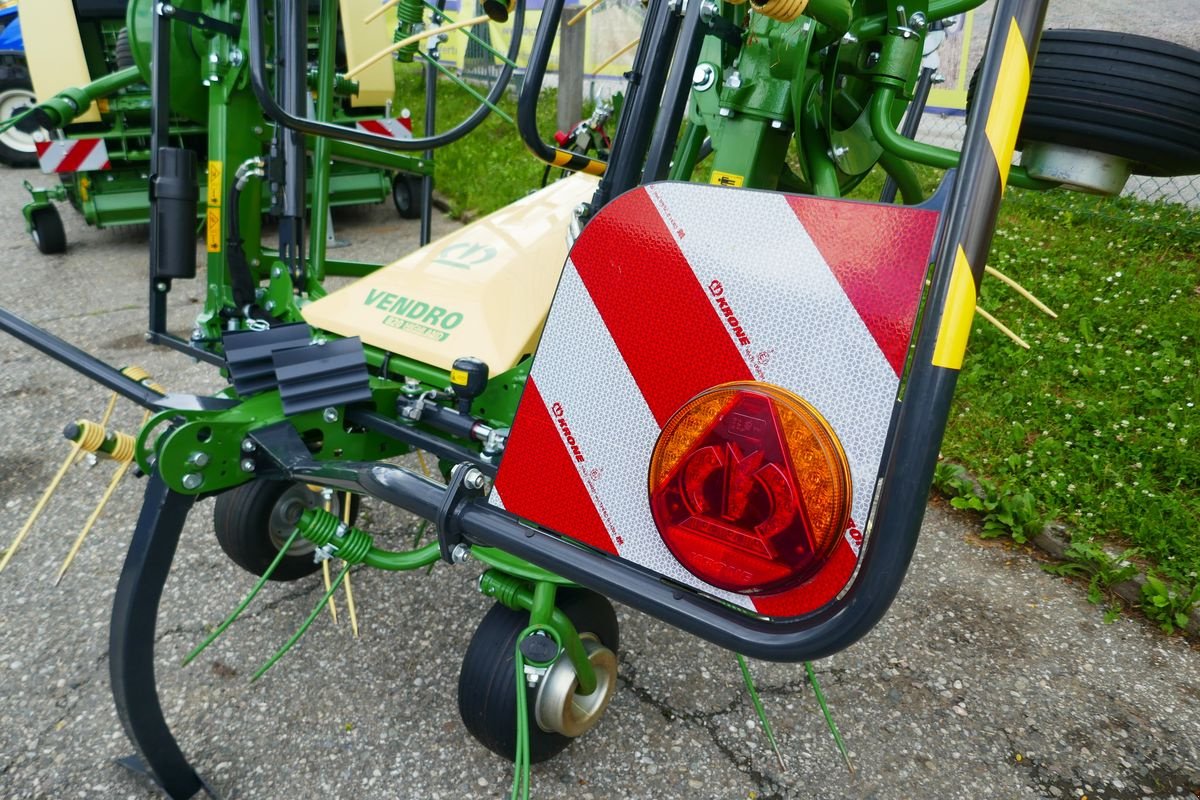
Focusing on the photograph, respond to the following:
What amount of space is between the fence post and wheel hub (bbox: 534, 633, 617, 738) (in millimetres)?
5115

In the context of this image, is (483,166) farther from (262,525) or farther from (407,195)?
(262,525)

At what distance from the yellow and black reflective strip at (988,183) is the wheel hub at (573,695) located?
95cm

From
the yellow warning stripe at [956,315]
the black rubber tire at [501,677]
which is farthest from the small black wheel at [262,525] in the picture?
the yellow warning stripe at [956,315]

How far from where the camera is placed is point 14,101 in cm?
693

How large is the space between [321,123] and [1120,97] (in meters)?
1.36

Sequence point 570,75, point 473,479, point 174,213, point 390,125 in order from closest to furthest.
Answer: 1. point 473,479
2. point 174,213
3. point 390,125
4. point 570,75

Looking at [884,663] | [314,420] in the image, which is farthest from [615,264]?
[884,663]

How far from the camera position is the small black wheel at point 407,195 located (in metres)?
5.73

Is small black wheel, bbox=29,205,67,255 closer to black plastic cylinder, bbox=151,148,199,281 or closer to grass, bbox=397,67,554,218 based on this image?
grass, bbox=397,67,554,218

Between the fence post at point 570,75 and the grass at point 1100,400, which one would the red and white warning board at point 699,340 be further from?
the fence post at point 570,75

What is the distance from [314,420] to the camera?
1.55 metres

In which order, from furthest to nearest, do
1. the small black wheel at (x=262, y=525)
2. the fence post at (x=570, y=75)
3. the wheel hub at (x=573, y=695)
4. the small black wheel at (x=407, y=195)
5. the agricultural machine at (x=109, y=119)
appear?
the fence post at (x=570, y=75) < the small black wheel at (x=407, y=195) < the agricultural machine at (x=109, y=119) < the small black wheel at (x=262, y=525) < the wheel hub at (x=573, y=695)

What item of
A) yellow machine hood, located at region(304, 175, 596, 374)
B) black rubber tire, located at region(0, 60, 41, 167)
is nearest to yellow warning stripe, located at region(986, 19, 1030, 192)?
yellow machine hood, located at region(304, 175, 596, 374)

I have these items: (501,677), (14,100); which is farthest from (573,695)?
(14,100)
